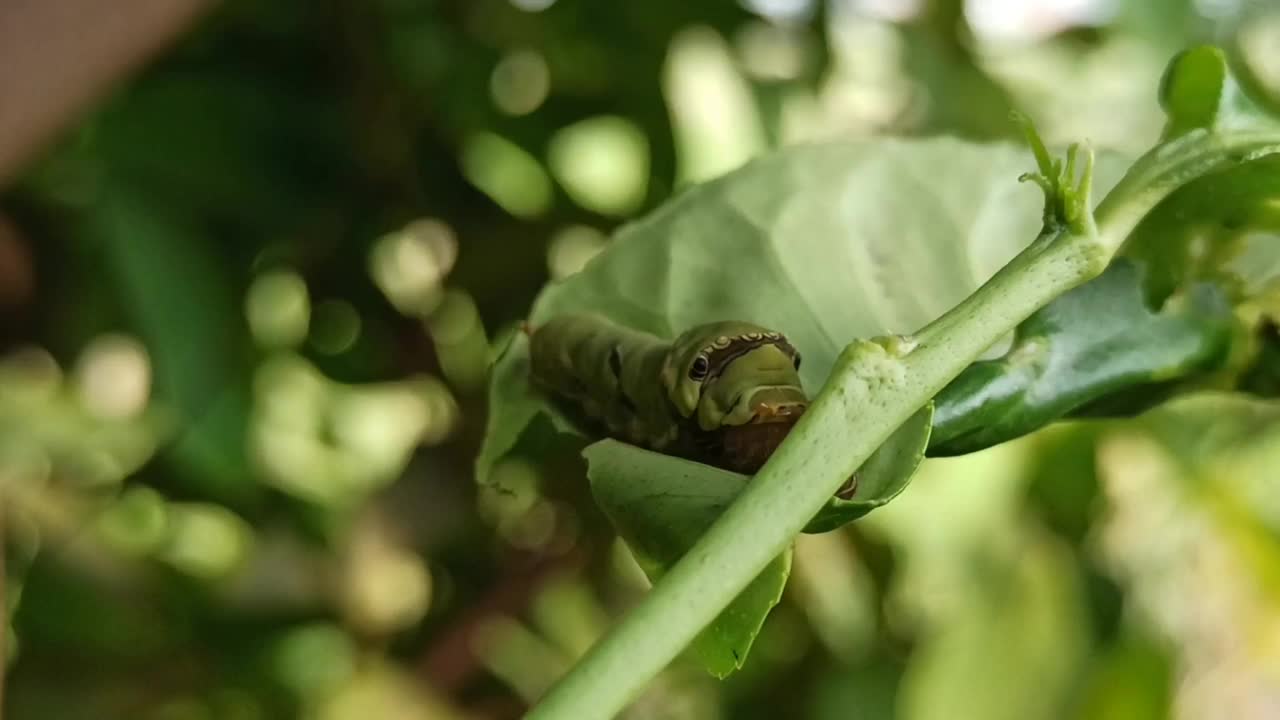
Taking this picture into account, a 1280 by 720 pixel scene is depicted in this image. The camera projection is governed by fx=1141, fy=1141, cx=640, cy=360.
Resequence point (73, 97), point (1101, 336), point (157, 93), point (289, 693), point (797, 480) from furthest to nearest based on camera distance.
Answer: point (289, 693) → point (157, 93) → point (73, 97) → point (1101, 336) → point (797, 480)

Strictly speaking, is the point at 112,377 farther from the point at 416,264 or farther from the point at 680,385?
the point at 680,385

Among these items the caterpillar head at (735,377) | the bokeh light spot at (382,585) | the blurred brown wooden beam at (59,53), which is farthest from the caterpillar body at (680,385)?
the bokeh light spot at (382,585)

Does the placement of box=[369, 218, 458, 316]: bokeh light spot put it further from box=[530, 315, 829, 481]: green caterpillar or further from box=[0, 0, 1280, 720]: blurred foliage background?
box=[530, 315, 829, 481]: green caterpillar

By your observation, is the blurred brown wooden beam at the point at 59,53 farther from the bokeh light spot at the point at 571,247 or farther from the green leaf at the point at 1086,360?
the green leaf at the point at 1086,360

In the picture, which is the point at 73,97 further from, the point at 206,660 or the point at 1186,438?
the point at 1186,438

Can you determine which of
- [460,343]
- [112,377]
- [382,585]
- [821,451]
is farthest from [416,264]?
[821,451]

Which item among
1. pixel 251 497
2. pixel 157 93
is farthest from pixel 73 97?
pixel 251 497

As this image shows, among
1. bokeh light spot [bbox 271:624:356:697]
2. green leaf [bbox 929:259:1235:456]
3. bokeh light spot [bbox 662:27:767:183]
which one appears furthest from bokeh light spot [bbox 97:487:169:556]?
green leaf [bbox 929:259:1235:456]

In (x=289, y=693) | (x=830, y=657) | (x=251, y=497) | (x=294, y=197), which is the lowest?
(x=830, y=657)
